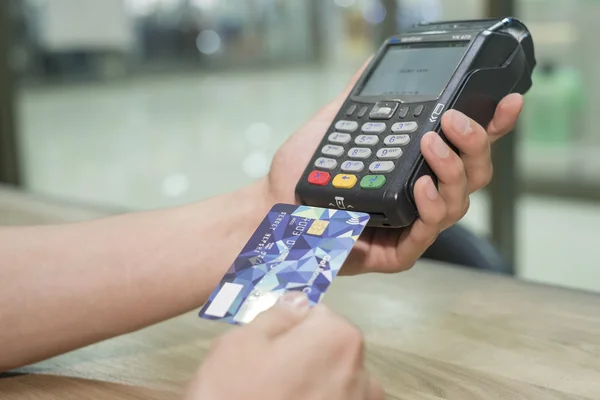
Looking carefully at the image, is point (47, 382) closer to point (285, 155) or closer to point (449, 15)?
point (285, 155)

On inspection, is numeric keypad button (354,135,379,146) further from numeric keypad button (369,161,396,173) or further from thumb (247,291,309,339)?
thumb (247,291,309,339)

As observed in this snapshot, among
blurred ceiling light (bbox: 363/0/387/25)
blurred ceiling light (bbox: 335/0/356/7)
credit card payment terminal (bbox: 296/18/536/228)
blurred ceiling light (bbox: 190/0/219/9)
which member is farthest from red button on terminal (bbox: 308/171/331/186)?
blurred ceiling light (bbox: 190/0/219/9)

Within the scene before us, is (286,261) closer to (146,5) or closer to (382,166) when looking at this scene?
(382,166)

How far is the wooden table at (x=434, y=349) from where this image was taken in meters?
0.52

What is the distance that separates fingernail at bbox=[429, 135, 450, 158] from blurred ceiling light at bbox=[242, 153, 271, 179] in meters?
1.74

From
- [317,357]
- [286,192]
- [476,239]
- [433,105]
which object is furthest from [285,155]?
[476,239]

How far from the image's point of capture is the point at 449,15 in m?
1.74

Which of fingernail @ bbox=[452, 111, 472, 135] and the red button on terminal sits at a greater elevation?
fingernail @ bbox=[452, 111, 472, 135]

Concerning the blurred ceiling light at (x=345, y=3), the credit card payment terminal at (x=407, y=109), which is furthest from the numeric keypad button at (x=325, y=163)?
the blurred ceiling light at (x=345, y=3)

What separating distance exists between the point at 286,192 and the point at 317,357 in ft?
0.82

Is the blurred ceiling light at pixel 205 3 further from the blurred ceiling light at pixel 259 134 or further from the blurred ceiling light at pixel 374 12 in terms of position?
the blurred ceiling light at pixel 374 12

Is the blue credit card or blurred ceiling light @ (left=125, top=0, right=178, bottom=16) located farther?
blurred ceiling light @ (left=125, top=0, right=178, bottom=16)

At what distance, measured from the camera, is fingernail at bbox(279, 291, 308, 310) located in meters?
0.40

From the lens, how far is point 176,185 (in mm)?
2293
